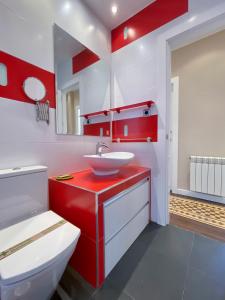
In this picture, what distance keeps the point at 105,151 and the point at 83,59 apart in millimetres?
1156

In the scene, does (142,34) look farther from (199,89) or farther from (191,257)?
(191,257)

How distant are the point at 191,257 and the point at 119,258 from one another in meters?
0.64

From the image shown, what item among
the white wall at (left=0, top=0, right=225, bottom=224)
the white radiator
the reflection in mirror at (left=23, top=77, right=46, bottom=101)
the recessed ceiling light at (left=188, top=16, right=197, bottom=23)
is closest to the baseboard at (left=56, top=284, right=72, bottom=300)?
the white wall at (left=0, top=0, right=225, bottom=224)

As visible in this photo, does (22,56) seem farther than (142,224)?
No

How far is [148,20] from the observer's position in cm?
169

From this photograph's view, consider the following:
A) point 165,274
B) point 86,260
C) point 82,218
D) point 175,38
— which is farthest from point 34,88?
point 165,274

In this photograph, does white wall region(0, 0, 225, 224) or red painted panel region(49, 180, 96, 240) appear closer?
red painted panel region(49, 180, 96, 240)

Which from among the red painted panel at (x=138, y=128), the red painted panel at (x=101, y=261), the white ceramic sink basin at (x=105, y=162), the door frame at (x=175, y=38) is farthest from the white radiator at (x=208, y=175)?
the red painted panel at (x=101, y=261)

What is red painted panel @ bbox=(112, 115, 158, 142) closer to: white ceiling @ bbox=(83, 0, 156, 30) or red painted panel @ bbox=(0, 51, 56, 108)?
red painted panel @ bbox=(0, 51, 56, 108)

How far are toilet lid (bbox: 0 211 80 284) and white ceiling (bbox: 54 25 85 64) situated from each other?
1.39m

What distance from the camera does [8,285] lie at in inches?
22.3

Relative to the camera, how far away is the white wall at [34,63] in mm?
1060

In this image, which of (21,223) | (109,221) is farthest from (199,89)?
(21,223)

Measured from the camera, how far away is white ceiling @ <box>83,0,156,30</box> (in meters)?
1.63
